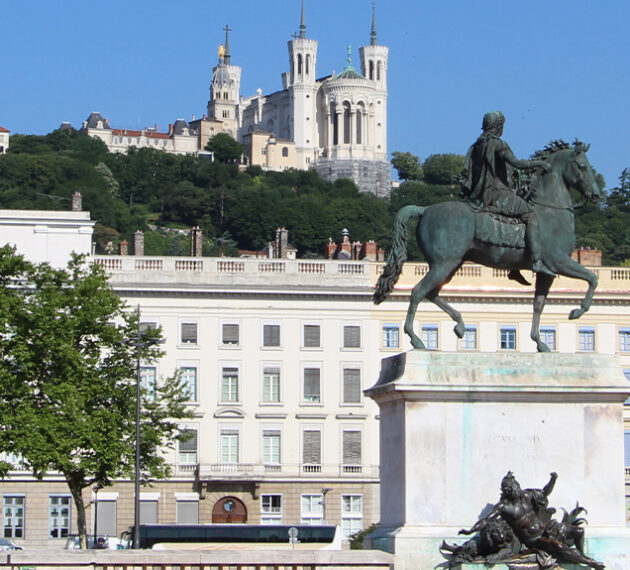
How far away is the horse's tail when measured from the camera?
21580mm

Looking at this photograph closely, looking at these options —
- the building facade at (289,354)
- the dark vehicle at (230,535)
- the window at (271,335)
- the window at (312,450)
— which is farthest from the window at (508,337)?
the dark vehicle at (230,535)

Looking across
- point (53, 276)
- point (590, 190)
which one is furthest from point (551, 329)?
point (590, 190)

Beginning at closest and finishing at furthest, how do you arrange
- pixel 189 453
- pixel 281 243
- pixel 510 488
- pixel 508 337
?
pixel 510 488
pixel 189 453
pixel 508 337
pixel 281 243

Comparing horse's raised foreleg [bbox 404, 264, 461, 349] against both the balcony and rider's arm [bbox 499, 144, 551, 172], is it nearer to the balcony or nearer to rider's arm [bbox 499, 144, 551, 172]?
rider's arm [bbox 499, 144, 551, 172]

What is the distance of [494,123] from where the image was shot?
70.3ft

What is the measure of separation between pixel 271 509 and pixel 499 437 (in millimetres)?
50239

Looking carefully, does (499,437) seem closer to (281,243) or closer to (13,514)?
(13,514)

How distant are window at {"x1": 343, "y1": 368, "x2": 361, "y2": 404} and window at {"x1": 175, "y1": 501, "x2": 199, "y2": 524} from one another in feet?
23.8

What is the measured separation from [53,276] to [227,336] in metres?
20.5

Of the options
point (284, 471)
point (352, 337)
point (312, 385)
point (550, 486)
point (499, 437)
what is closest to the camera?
point (550, 486)

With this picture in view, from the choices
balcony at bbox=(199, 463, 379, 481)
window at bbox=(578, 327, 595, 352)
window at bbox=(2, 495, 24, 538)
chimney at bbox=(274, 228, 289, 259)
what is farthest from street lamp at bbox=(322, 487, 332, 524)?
chimney at bbox=(274, 228, 289, 259)

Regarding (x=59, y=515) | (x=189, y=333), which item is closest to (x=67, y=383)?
(x=59, y=515)

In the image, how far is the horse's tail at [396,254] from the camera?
21580mm

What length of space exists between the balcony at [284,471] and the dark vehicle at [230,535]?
10784mm
